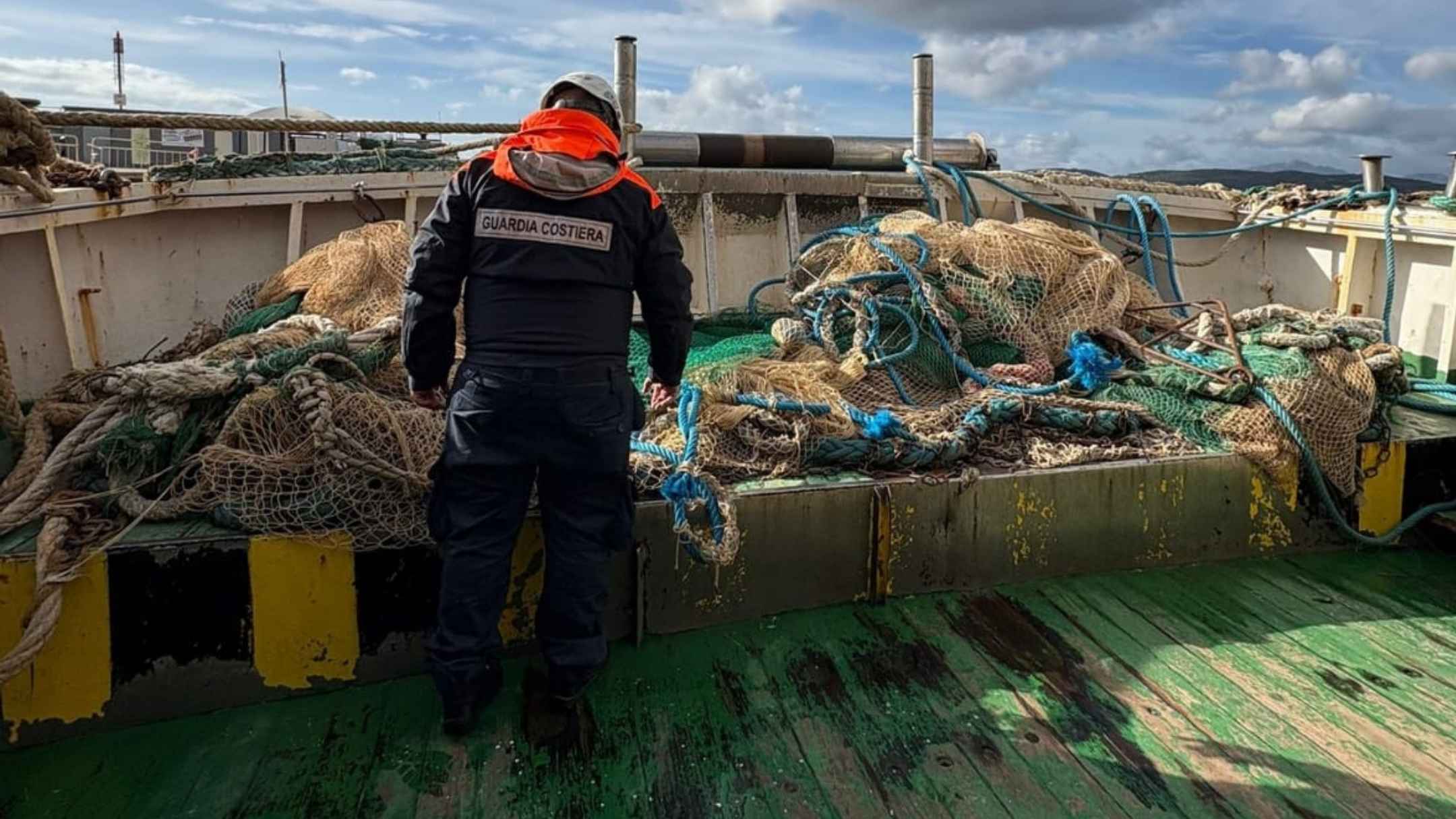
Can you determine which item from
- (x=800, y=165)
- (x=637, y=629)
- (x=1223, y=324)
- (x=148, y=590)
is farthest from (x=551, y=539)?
(x=800, y=165)

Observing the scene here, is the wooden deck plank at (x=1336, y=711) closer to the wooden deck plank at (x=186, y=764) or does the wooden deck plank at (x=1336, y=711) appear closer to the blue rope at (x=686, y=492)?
the blue rope at (x=686, y=492)

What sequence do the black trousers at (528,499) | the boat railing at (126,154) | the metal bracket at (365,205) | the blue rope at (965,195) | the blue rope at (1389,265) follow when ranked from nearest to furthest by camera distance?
the black trousers at (528,499) → the blue rope at (1389,265) → the metal bracket at (365,205) → the blue rope at (965,195) → the boat railing at (126,154)

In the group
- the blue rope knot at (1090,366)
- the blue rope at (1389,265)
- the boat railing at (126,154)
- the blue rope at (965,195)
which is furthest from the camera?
the boat railing at (126,154)

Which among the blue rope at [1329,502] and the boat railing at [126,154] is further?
the boat railing at [126,154]

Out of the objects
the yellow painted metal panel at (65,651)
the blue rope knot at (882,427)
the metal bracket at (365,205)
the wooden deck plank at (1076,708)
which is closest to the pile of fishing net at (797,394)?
the blue rope knot at (882,427)

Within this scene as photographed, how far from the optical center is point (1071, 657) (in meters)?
2.95

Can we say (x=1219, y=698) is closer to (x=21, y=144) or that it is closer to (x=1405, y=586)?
(x=1405, y=586)

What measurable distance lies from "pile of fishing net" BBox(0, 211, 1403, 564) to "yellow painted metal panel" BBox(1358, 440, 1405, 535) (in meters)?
0.13

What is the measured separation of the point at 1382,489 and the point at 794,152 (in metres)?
3.82

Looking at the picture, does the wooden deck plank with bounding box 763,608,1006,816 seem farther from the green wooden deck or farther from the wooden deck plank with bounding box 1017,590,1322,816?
the wooden deck plank with bounding box 1017,590,1322,816

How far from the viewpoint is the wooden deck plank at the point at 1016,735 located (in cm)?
230

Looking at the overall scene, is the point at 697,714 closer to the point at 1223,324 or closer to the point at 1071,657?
the point at 1071,657

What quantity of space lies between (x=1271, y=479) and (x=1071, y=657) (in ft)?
4.32

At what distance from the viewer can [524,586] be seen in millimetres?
2891
